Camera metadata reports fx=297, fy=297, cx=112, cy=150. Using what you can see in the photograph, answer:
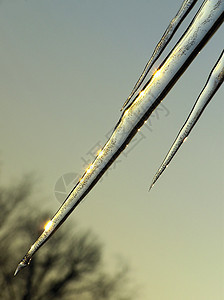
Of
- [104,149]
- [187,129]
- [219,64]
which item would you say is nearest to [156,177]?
[187,129]

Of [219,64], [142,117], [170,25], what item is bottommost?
[142,117]

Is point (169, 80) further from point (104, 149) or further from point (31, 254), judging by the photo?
point (31, 254)

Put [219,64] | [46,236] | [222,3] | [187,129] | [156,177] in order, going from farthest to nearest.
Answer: [156,177] < [187,129] < [219,64] < [46,236] < [222,3]

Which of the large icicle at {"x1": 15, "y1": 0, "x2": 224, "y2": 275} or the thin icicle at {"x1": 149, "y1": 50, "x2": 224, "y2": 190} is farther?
the thin icicle at {"x1": 149, "y1": 50, "x2": 224, "y2": 190}

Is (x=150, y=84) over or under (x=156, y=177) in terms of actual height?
under

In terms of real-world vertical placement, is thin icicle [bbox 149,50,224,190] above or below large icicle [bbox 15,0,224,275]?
above

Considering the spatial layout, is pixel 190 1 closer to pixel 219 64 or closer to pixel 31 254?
pixel 219 64

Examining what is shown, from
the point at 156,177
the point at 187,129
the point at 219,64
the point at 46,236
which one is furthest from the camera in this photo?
the point at 156,177

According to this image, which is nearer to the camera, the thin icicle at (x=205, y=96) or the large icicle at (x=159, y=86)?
the large icicle at (x=159, y=86)

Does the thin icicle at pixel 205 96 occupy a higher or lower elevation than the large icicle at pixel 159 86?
higher

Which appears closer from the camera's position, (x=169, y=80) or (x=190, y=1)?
(x=169, y=80)

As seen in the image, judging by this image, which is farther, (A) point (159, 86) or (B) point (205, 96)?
(B) point (205, 96)
